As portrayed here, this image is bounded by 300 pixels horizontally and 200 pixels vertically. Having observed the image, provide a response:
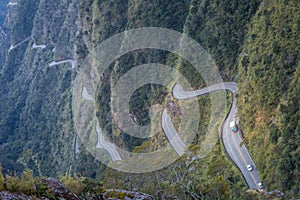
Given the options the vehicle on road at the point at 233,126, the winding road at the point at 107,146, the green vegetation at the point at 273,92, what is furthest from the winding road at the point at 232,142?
the winding road at the point at 107,146

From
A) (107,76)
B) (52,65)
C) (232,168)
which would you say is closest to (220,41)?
(232,168)

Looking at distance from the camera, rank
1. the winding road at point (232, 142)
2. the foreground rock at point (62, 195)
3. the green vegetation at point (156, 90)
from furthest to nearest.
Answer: the winding road at point (232, 142)
the green vegetation at point (156, 90)
the foreground rock at point (62, 195)

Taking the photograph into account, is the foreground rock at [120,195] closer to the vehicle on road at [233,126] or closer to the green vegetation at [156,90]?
the green vegetation at [156,90]

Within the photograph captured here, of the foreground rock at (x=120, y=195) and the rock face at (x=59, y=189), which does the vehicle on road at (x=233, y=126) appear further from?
the rock face at (x=59, y=189)

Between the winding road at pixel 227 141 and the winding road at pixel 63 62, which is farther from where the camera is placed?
the winding road at pixel 63 62

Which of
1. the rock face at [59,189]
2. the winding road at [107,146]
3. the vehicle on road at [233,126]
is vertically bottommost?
the winding road at [107,146]

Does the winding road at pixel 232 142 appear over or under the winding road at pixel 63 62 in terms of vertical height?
under

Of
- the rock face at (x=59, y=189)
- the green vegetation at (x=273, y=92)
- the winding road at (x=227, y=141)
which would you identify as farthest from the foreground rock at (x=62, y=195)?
the winding road at (x=227, y=141)

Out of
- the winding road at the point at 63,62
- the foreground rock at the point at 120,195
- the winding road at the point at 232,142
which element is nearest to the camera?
the foreground rock at the point at 120,195

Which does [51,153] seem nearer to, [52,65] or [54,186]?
[52,65]
